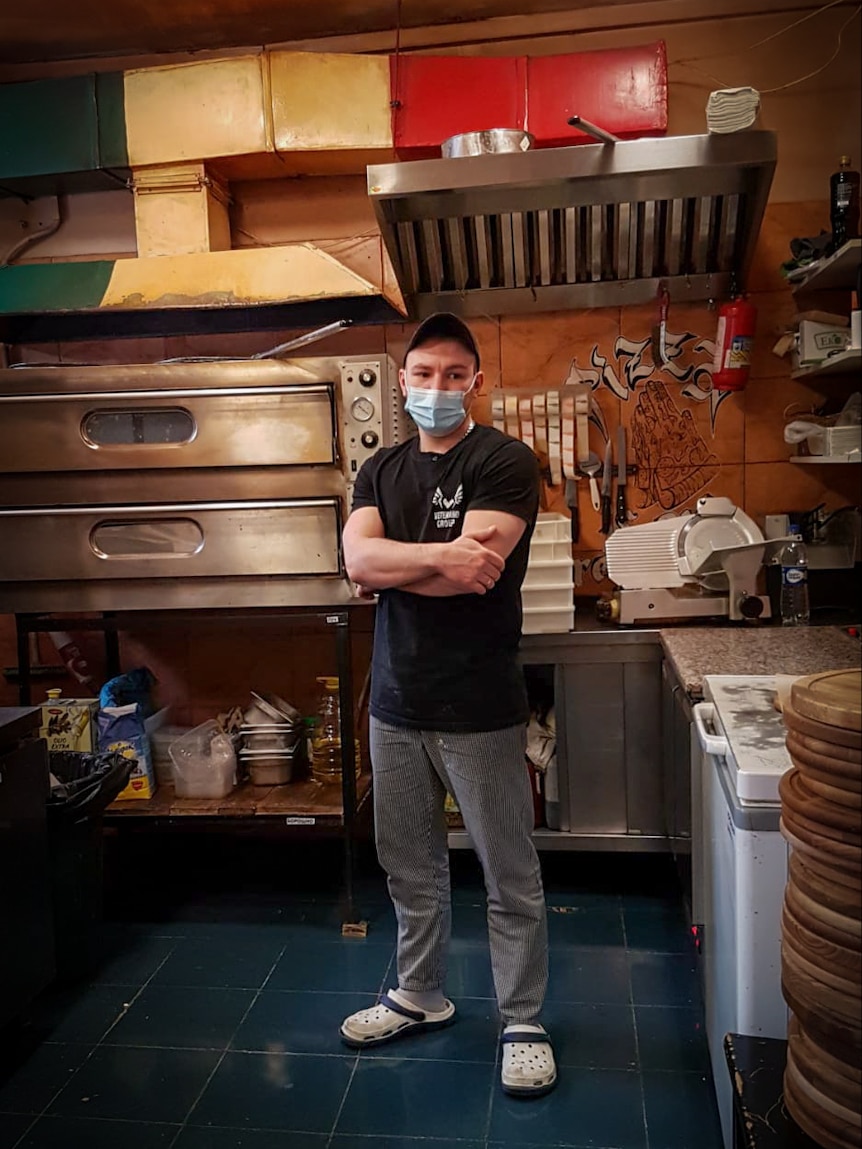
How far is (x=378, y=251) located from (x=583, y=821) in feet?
6.83

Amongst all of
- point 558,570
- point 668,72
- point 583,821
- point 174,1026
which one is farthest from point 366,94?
point 174,1026

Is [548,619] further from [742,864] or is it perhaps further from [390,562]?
[742,864]

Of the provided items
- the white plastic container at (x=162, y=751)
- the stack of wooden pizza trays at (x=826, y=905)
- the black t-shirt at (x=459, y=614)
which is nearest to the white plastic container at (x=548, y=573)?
the black t-shirt at (x=459, y=614)

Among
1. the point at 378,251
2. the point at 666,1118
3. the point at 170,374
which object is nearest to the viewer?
the point at 666,1118

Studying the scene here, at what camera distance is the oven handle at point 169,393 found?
9.21ft

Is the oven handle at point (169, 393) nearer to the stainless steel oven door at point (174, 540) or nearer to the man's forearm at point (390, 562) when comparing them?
the stainless steel oven door at point (174, 540)

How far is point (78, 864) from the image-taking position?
2.63 m

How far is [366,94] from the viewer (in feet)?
9.89

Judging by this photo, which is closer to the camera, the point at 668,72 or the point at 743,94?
the point at 743,94

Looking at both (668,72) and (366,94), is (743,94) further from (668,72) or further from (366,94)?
(366,94)

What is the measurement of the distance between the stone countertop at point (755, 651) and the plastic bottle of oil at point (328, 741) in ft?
3.66

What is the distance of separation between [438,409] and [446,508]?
0.73 ft

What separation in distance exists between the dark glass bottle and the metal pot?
0.94 meters

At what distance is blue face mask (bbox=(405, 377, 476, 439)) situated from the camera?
6.93 ft
